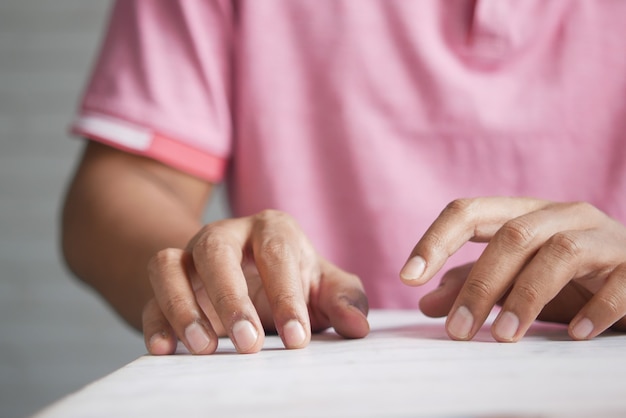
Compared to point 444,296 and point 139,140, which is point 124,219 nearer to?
point 139,140

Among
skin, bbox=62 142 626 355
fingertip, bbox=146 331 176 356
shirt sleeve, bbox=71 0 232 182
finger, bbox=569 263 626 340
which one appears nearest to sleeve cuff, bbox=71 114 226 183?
shirt sleeve, bbox=71 0 232 182

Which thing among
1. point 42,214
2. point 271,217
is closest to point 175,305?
point 271,217

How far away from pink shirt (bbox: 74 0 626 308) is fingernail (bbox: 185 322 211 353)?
0.43 meters

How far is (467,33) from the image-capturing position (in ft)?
3.02

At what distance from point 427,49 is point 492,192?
0.64 ft

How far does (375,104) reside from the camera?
37.2 inches

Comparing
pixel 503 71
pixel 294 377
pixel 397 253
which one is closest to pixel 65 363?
pixel 397 253

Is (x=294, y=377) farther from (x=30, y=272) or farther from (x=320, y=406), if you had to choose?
(x=30, y=272)

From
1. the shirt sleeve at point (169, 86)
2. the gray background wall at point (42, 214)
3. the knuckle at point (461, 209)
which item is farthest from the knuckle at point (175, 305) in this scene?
the gray background wall at point (42, 214)

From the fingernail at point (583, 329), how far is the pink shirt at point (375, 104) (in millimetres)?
390

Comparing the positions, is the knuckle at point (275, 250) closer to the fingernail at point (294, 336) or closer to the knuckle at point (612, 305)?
the fingernail at point (294, 336)

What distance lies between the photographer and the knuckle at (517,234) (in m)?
0.56

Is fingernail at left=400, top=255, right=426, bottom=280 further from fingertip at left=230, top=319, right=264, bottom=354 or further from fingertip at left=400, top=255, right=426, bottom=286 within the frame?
fingertip at left=230, top=319, right=264, bottom=354

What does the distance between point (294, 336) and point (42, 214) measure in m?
2.08
